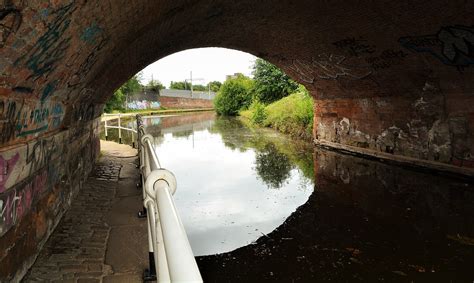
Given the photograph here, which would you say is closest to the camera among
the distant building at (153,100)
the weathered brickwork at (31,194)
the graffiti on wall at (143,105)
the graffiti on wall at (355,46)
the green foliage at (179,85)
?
the weathered brickwork at (31,194)

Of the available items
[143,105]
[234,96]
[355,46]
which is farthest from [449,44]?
[143,105]

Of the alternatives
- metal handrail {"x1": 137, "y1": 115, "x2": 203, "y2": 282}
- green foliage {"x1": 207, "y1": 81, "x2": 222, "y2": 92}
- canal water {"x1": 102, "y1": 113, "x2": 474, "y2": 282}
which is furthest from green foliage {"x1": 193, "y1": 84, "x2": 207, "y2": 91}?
metal handrail {"x1": 137, "y1": 115, "x2": 203, "y2": 282}

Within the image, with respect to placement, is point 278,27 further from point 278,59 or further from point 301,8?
point 278,59

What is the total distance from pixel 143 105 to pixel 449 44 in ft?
162

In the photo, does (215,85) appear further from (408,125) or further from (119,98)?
(408,125)

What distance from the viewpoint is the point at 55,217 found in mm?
4836

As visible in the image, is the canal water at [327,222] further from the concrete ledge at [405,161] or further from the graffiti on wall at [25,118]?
the graffiti on wall at [25,118]

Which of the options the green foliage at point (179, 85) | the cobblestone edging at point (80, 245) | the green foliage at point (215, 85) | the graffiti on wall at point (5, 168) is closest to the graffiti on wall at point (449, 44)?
the cobblestone edging at point (80, 245)

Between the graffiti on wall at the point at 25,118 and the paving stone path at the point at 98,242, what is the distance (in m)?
1.29

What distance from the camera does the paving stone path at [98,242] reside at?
3.54 metres

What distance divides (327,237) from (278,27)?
5.65 metres

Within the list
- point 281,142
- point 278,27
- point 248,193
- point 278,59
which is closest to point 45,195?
point 248,193

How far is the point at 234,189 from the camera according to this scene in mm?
8500

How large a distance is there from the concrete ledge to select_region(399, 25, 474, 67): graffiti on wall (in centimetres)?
248
